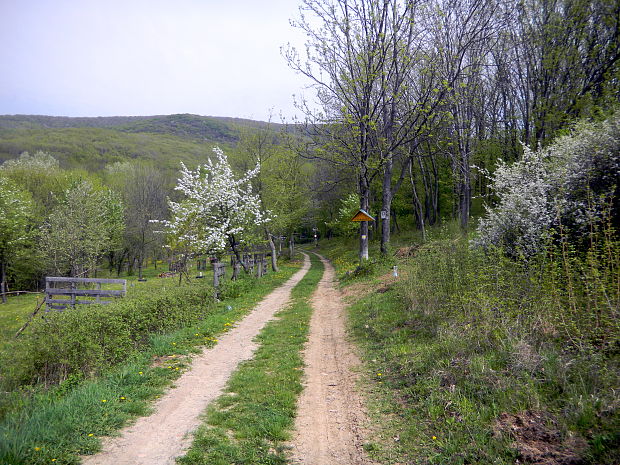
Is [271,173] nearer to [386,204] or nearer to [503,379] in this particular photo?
[386,204]

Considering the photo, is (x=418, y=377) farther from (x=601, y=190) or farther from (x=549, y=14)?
(x=549, y=14)

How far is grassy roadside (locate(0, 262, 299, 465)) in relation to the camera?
12.1 feet

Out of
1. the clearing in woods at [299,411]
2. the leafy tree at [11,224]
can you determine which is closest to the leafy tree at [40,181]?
the leafy tree at [11,224]

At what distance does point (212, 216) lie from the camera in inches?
690

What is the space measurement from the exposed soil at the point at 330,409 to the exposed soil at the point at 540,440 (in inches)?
58.0

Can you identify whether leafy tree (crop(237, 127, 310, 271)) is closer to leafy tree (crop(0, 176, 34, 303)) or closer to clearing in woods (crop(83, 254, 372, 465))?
leafy tree (crop(0, 176, 34, 303))

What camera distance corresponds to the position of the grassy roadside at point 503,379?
11.3 ft

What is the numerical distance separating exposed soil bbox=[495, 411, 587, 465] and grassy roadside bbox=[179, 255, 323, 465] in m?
2.34

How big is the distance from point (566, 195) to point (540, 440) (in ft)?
18.3

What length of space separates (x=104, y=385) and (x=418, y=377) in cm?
472

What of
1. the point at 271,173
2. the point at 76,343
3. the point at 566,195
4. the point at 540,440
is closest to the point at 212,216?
the point at 271,173

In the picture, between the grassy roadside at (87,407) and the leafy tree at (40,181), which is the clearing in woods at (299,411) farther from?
the leafy tree at (40,181)

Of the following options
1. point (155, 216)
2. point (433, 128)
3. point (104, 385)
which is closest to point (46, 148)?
point (155, 216)

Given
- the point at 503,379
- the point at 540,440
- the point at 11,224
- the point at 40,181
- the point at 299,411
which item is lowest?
the point at 299,411
